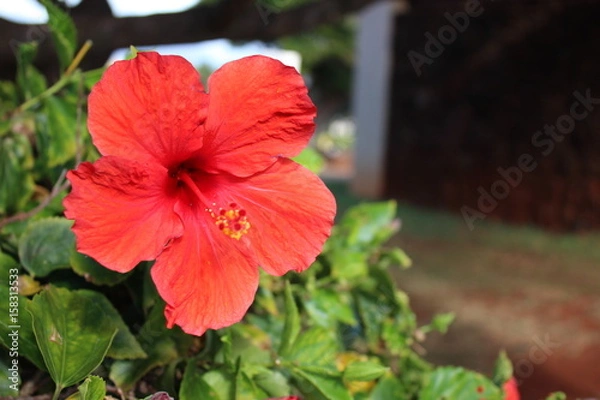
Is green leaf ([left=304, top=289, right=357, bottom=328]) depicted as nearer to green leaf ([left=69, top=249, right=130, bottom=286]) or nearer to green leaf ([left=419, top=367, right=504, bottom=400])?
green leaf ([left=419, top=367, right=504, bottom=400])

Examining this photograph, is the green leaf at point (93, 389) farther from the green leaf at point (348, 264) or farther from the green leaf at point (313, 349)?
the green leaf at point (348, 264)

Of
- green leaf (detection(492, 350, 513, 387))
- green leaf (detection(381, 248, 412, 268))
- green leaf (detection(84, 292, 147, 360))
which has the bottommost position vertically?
green leaf (detection(381, 248, 412, 268))

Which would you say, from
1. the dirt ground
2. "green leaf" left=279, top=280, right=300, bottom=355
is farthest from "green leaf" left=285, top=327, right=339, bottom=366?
the dirt ground

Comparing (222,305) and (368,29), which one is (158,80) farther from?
(368,29)

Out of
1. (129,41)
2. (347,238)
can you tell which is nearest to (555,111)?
(129,41)

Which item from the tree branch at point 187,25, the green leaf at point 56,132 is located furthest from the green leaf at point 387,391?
the tree branch at point 187,25

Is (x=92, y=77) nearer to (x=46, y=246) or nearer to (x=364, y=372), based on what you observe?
(x=46, y=246)

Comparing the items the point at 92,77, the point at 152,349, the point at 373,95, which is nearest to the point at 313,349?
the point at 152,349
